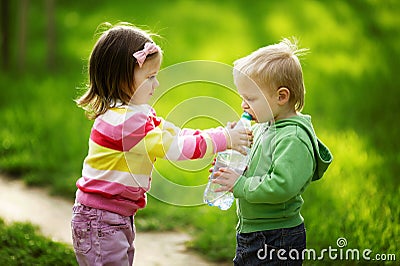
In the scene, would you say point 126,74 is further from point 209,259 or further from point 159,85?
point 209,259

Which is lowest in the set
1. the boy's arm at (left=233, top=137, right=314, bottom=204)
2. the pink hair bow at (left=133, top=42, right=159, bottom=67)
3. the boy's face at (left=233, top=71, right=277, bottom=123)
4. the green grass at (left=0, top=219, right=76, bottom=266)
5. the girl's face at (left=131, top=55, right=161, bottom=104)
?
the green grass at (left=0, top=219, right=76, bottom=266)

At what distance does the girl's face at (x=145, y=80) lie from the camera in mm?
3033

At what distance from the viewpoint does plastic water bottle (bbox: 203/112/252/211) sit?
3.02m

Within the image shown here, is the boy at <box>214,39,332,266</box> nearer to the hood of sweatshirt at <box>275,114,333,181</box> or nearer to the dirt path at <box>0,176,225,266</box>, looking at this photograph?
the hood of sweatshirt at <box>275,114,333,181</box>

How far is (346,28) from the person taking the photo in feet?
29.3

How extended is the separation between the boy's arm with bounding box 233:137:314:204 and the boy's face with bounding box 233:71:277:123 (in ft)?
0.54

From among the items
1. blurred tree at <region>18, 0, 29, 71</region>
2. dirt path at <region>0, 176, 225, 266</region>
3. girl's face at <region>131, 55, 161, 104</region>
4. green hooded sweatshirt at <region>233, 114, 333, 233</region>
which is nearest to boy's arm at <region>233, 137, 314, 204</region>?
green hooded sweatshirt at <region>233, 114, 333, 233</region>

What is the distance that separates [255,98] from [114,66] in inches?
25.4

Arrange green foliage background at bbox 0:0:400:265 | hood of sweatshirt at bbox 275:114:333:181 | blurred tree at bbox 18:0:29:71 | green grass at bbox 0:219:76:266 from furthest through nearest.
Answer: blurred tree at bbox 18:0:29:71
green foliage background at bbox 0:0:400:265
green grass at bbox 0:219:76:266
hood of sweatshirt at bbox 275:114:333:181

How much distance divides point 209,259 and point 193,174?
4.91ft

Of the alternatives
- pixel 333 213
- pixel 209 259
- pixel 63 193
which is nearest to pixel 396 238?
pixel 333 213

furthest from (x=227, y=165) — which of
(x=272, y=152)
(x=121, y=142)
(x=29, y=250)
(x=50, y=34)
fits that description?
(x=50, y=34)

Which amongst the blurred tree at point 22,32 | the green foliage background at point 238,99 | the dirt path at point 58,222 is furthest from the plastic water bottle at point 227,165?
the blurred tree at point 22,32

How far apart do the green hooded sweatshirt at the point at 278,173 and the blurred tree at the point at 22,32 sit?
20.1ft
